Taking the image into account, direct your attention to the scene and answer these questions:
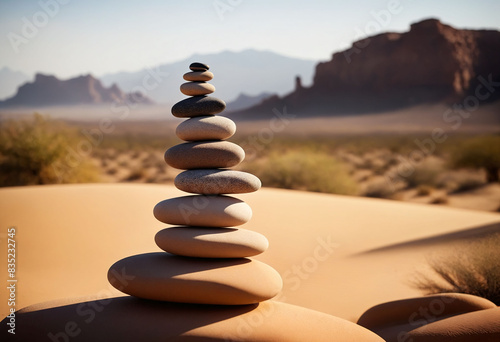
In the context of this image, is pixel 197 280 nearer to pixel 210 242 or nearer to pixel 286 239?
pixel 210 242

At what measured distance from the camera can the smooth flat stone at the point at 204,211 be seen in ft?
16.2

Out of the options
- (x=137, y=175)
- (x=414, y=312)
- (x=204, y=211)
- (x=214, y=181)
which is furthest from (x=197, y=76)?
(x=137, y=175)

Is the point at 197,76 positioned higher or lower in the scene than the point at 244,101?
lower

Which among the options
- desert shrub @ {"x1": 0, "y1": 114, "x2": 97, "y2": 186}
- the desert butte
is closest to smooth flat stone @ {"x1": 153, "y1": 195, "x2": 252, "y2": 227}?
the desert butte

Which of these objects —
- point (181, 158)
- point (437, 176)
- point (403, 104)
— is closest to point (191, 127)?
point (181, 158)

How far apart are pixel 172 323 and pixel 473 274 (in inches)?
179

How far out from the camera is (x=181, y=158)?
16.8 ft

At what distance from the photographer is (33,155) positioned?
774 inches

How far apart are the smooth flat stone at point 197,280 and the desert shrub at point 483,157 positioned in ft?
79.1

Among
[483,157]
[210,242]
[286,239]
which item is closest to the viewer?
[210,242]

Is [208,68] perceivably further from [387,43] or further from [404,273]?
[387,43]

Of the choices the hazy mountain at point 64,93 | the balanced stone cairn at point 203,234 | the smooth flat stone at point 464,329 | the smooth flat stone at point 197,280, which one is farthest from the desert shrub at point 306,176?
the hazy mountain at point 64,93

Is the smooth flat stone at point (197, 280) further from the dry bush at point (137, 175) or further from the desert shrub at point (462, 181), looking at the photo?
the dry bush at point (137, 175)

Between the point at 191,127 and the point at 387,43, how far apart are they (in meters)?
78.6
